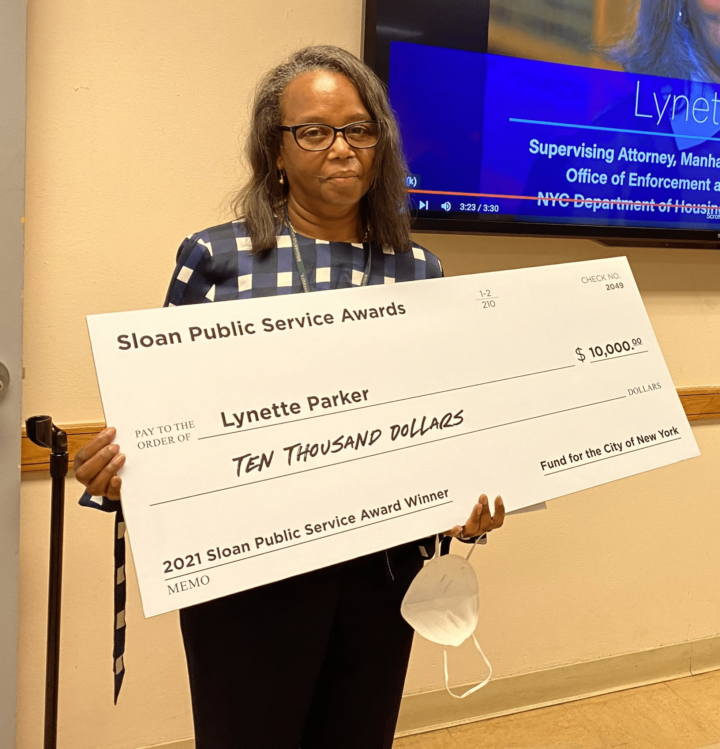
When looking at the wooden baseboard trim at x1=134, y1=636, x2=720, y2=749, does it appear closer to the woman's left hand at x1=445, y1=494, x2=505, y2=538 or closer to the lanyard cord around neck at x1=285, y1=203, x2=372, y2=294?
the woman's left hand at x1=445, y1=494, x2=505, y2=538

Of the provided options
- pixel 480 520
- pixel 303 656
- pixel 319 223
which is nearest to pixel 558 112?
pixel 319 223

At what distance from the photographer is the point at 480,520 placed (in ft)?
3.86

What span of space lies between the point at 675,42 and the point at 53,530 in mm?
1930

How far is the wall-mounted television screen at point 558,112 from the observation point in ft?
5.98

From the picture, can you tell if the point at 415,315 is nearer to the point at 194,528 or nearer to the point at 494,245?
the point at 194,528

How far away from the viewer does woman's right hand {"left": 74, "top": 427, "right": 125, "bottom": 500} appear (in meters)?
0.97

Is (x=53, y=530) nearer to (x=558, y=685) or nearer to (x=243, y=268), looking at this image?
(x=243, y=268)

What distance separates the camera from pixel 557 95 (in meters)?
1.95

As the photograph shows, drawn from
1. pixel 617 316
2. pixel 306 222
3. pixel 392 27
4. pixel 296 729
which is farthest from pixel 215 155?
pixel 296 729

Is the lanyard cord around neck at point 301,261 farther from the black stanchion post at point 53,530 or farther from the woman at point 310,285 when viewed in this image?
the black stanchion post at point 53,530

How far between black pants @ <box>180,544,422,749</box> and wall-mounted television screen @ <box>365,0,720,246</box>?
0.98 m

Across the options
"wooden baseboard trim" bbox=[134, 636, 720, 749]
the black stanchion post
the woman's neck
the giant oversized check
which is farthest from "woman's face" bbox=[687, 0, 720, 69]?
the black stanchion post

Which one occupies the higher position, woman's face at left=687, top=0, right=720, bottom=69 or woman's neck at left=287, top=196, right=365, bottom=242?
woman's face at left=687, top=0, right=720, bottom=69

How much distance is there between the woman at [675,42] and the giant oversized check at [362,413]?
94 centimetres
